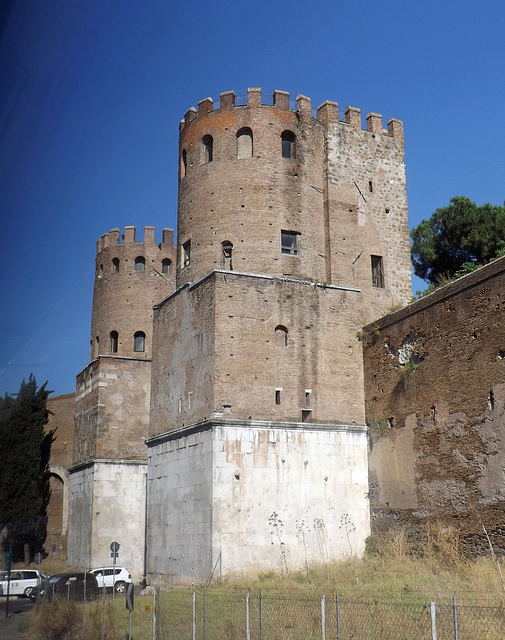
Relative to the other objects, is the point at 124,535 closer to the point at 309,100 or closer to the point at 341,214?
the point at 341,214

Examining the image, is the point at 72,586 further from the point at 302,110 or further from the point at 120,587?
the point at 302,110

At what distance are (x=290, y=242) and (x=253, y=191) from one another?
208 centimetres

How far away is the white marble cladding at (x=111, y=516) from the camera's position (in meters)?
30.5

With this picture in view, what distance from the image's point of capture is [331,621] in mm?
13828

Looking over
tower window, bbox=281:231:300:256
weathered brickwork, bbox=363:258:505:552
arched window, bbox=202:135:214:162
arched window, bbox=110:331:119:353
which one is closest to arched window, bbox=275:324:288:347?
tower window, bbox=281:231:300:256

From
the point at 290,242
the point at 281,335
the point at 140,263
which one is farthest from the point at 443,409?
the point at 140,263

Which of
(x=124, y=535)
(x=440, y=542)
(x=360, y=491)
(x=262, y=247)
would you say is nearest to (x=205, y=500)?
(x=360, y=491)

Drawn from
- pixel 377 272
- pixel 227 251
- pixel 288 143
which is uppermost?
pixel 288 143

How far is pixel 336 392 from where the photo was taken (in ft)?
79.2

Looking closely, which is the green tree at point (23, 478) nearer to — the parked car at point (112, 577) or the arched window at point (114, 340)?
the arched window at point (114, 340)

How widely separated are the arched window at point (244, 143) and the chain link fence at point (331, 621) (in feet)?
49.2

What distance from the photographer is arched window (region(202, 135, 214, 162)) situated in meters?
26.6

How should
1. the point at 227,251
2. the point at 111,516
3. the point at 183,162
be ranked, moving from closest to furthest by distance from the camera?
the point at 227,251
the point at 183,162
the point at 111,516

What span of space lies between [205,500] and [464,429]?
7.40 meters
